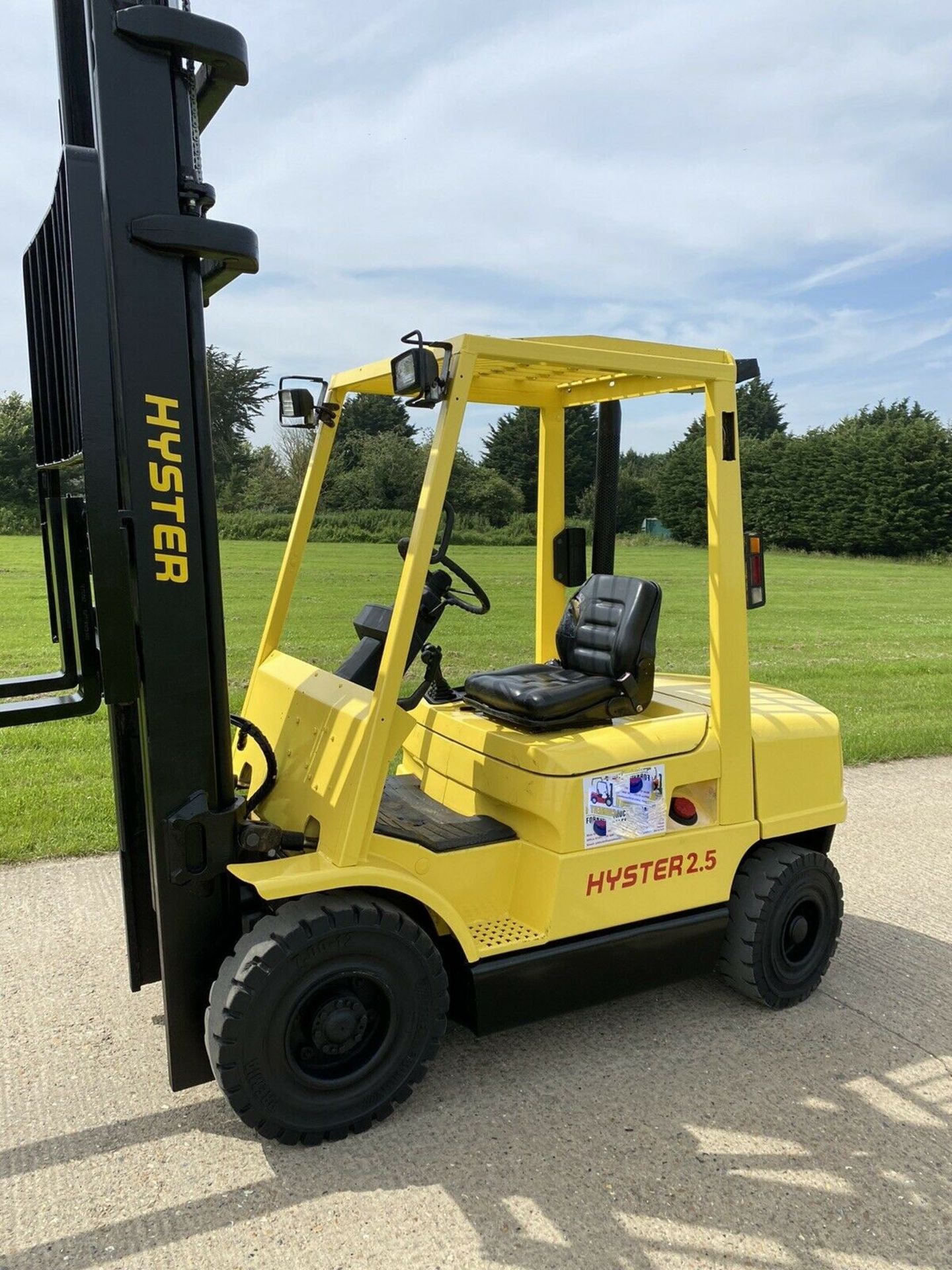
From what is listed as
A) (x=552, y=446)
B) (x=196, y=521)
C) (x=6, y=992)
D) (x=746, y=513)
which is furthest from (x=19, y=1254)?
(x=746, y=513)

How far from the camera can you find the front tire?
3.02m

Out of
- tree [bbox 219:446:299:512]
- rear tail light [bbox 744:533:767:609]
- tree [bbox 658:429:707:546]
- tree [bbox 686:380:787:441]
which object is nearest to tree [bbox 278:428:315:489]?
tree [bbox 219:446:299:512]

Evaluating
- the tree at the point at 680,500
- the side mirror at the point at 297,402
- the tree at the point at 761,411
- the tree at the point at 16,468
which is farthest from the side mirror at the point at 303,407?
the tree at the point at 761,411

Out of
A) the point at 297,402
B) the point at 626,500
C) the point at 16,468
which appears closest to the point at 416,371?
the point at 297,402

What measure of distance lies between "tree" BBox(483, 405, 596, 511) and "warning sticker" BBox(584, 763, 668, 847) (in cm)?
158

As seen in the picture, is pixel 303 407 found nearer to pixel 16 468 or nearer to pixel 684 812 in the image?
pixel 684 812

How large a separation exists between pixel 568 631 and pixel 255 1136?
2337 mm

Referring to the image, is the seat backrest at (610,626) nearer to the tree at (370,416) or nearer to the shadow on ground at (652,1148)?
the tree at (370,416)

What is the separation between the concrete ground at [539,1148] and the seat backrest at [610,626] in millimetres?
1423

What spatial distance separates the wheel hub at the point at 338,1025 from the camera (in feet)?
10.4

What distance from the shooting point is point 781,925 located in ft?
13.3

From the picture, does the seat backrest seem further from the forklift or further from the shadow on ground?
the shadow on ground

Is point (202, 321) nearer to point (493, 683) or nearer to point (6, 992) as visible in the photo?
point (493, 683)

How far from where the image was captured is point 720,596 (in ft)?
12.2
